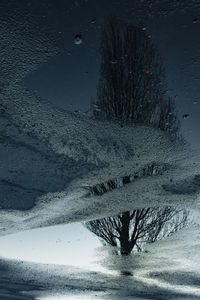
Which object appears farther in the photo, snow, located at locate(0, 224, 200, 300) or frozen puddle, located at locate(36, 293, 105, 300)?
snow, located at locate(0, 224, 200, 300)

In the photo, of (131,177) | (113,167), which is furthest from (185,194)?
(113,167)

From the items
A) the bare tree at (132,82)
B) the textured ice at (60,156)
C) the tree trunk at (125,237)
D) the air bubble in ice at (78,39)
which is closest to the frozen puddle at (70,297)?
the textured ice at (60,156)

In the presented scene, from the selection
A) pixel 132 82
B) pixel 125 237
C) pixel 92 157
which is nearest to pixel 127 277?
pixel 125 237

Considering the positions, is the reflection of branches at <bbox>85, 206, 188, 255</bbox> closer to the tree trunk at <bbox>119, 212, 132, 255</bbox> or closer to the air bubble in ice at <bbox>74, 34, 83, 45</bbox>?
the tree trunk at <bbox>119, 212, 132, 255</bbox>

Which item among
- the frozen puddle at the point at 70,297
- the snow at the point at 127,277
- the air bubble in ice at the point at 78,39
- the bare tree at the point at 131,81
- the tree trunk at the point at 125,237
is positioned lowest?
the frozen puddle at the point at 70,297

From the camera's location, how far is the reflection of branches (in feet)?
23.0

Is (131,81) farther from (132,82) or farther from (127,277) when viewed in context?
(127,277)

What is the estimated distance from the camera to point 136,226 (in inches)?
319

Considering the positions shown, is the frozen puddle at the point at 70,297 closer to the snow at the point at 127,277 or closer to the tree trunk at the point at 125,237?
the snow at the point at 127,277

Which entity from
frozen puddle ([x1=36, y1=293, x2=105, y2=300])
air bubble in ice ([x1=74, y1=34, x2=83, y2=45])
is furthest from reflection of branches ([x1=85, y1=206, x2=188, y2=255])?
air bubble in ice ([x1=74, y1=34, x2=83, y2=45])

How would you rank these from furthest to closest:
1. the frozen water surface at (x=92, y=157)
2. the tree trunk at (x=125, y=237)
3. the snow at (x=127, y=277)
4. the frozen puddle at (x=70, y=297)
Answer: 1. the tree trunk at (x=125, y=237)
2. the snow at (x=127, y=277)
3. the frozen puddle at (x=70, y=297)
4. the frozen water surface at (x=92, y=157)

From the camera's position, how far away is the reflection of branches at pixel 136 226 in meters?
7.02

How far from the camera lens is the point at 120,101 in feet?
13.1

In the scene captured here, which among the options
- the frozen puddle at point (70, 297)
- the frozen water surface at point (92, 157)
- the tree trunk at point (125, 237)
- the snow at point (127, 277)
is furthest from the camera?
the tree trunk at point (125, 237)
